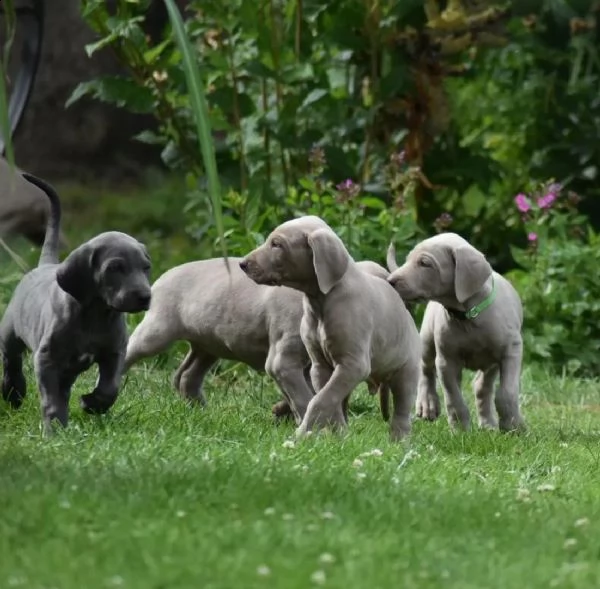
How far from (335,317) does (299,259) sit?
0.95ft

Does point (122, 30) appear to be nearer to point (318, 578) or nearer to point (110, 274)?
point (110, 274)

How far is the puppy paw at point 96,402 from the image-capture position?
6.06 m

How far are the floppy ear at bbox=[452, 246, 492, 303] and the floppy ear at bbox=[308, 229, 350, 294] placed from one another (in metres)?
0.65

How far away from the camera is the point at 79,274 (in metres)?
5.91

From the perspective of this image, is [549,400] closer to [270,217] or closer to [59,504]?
[270,217]

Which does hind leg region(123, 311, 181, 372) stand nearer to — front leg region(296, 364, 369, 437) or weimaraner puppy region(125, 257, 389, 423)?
weimaraner puppy region(125, 257, 389, 423)

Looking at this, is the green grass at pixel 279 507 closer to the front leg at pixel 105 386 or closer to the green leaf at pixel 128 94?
the front leg at pixel 105 386

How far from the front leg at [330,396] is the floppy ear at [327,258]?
345mm

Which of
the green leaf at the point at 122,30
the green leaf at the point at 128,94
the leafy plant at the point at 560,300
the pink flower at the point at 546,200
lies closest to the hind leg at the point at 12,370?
the green leaf at the point at 122,30

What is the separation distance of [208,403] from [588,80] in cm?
513

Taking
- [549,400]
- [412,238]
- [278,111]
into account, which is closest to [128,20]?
[278,111]

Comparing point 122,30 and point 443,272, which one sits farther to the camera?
point 122,30

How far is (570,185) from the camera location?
11.3m

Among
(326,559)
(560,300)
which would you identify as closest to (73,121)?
(560,300)
